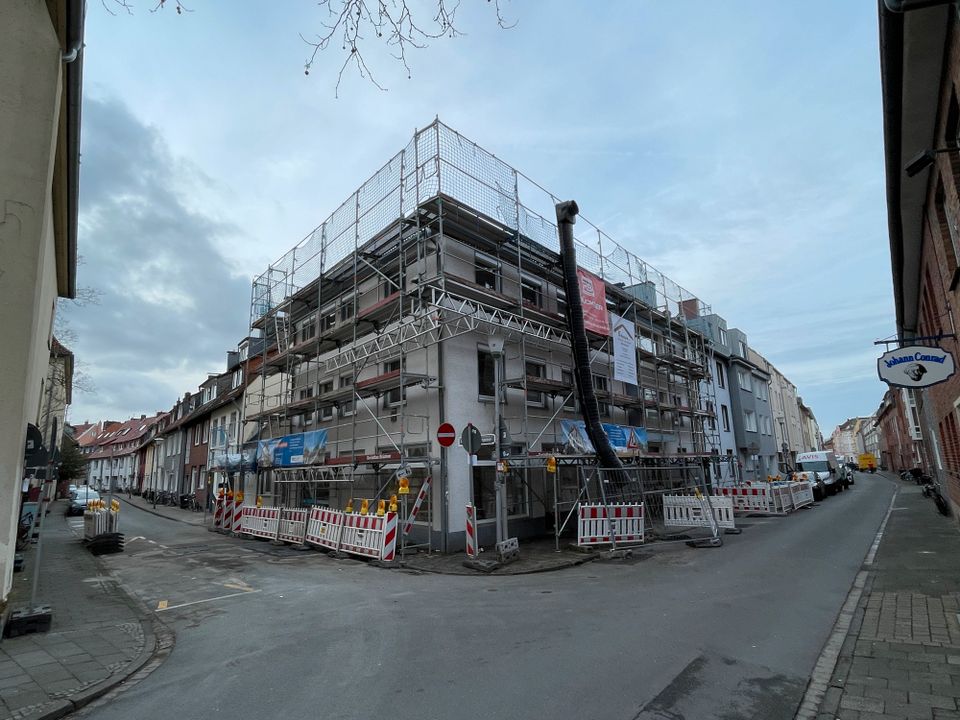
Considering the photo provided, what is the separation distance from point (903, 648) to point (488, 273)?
1303 centimetres

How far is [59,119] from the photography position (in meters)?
7.55

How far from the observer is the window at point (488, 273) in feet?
51.5

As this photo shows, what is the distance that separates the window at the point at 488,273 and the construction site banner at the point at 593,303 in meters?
2.51

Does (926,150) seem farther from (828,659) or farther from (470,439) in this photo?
(470,439)

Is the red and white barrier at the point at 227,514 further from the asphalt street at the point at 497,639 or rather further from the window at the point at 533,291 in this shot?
the window at the point at 533,291

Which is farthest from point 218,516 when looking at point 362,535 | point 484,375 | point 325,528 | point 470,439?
point 470,439

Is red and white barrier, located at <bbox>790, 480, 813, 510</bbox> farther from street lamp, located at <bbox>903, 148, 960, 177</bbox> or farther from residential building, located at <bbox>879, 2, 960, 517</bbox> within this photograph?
street lamp, located at <bbox>903, 148, 960, 177</bbox>

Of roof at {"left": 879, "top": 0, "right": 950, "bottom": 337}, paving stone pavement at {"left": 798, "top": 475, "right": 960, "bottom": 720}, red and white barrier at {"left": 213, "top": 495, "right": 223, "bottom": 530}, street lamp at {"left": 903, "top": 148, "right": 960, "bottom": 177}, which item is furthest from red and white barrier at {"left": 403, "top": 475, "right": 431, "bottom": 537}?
roof at {"left": 879, "top": 0, "right": 950, "bottom": 337}

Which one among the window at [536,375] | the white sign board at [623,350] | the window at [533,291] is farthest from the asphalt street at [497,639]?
the window at [533,291]

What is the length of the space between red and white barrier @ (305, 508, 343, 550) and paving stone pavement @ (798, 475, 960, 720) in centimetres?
1056

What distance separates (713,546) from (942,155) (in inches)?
356

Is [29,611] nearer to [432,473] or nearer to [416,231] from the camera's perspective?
[432,473]

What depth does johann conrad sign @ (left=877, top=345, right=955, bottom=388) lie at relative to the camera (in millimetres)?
6859

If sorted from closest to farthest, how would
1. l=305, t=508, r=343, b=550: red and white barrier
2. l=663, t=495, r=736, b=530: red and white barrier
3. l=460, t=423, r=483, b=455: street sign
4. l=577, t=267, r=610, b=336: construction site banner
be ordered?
l=460, t=423, r=483, b=455: street sign < l=305, t=508, r=343, b=550: red and white barrier < l=663, t=495, r=736, b=530: red and white barrier < l=577, t=267, r=610, b=336: construction site banner
